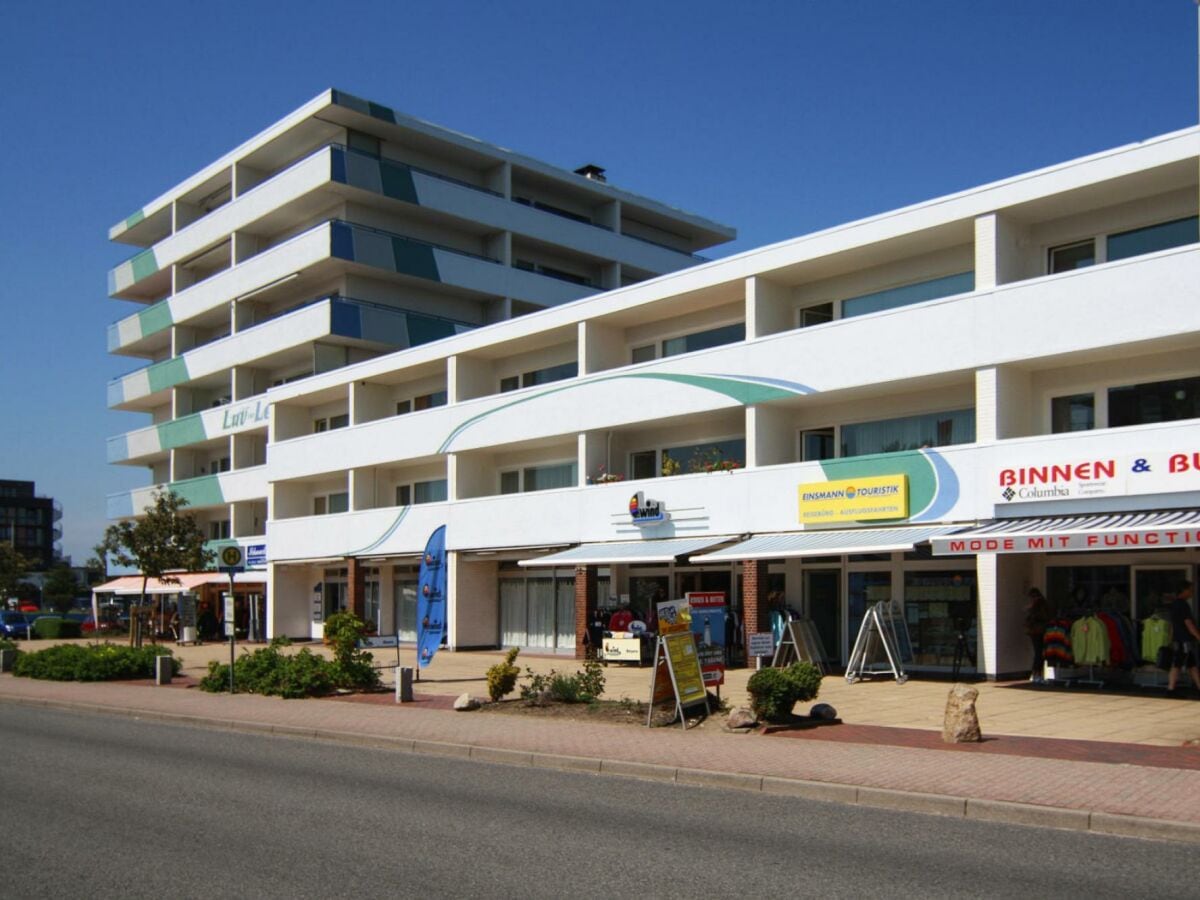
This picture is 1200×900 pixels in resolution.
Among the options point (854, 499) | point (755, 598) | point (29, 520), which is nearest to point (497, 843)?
point (854, 499)

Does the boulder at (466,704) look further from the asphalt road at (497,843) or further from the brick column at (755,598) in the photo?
the brick column at (755,598)

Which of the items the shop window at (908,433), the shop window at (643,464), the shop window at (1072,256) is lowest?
the shop window at (643,464)

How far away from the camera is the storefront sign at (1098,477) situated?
791 inches

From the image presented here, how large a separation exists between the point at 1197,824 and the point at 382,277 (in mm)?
43262

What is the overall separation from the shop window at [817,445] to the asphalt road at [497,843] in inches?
640

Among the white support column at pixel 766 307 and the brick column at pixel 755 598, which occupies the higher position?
the white support column at pixel 766 307

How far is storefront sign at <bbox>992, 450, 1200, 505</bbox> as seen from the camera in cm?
2009

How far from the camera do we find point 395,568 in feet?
137

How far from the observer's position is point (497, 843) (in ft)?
29.9

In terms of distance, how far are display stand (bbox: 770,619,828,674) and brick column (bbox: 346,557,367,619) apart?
68.6 feet

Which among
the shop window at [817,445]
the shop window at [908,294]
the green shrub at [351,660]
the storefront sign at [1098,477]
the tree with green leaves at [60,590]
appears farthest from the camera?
the tree with green leaves at [60,590]

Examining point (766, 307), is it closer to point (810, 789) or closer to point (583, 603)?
point (583, 603)

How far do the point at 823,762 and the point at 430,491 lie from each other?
29.5 m

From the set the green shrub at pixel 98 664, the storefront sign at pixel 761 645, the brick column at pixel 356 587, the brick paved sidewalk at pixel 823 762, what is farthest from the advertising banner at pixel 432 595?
the brick column at pixel 356 587
